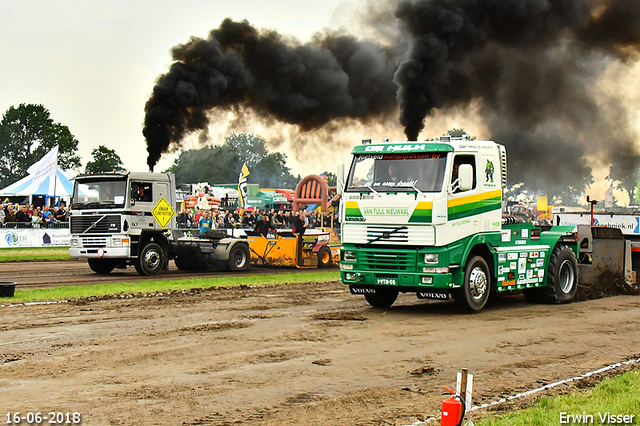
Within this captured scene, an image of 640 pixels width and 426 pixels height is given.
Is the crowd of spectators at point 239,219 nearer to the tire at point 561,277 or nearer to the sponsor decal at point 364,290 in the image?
the tire at point 561,277

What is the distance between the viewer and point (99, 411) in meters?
6.05

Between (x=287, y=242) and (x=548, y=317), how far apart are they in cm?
1263

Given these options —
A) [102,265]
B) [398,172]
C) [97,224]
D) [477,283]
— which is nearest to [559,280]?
[477,283]

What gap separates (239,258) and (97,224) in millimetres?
4844

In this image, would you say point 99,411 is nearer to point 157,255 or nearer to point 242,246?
point 157,255

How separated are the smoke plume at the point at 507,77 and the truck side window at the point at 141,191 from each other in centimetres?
621

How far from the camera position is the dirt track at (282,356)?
6305 millimetres

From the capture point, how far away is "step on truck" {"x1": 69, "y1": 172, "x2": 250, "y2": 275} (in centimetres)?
2003

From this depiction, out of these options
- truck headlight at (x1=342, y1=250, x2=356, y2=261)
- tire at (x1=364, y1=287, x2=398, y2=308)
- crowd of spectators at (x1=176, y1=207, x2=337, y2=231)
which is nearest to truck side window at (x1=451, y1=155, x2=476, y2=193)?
truck headlight at (x1=342, y1=250, x2=356, y2=261)

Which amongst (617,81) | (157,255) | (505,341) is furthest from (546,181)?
(505,341)

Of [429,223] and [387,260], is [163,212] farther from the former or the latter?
[429,223]

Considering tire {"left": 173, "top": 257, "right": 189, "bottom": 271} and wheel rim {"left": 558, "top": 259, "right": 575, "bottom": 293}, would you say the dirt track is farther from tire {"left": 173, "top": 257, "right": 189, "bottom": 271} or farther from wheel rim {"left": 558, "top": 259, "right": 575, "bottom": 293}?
tire {"left": 173, "top": 257, "right": 189, "bottom": 271}

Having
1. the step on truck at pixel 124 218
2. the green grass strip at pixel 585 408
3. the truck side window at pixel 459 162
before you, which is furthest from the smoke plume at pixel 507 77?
the green grass strip at pixel 585 408

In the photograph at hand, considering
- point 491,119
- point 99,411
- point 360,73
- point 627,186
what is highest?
point 360,73
